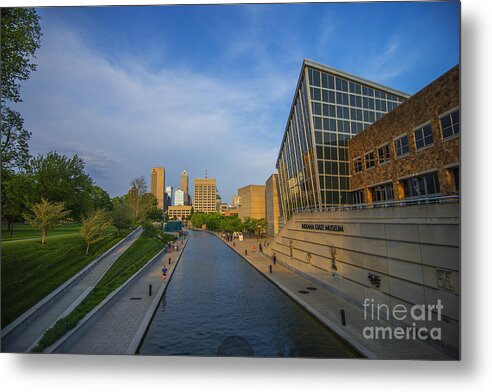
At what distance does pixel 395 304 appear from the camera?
11.4 meters

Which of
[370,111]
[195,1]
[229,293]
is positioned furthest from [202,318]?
[370,111]

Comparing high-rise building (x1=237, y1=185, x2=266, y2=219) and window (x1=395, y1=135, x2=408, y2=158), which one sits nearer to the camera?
window (x1=395, y1=135, x2=408, y2=158)

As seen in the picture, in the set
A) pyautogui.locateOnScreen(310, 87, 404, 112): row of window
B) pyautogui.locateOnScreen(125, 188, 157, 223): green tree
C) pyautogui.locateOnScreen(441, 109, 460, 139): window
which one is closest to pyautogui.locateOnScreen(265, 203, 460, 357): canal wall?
pyautogui.locateOnScreen(441, 109, 460, 139): window

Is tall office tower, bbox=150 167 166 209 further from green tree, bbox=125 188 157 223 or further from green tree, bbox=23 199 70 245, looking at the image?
green tree, bbox=23 199 70 245

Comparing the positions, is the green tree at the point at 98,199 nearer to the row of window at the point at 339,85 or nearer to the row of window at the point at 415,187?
the row of window at the point at 339,85

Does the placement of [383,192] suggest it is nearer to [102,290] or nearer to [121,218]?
[102,290]

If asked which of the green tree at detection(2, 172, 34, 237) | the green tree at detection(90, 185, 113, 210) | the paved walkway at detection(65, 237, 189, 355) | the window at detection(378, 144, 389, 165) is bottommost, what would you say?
the paved walkway at detection(65, 237, 189, 355)

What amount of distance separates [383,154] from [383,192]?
3.45 m

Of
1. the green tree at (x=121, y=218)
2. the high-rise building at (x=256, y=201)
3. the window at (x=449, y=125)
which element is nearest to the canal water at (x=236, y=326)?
the window at (x=449, y=125)

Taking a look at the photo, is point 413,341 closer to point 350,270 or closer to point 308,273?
point 350,270

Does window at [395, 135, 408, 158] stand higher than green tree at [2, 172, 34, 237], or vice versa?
window at [395, 135, 408, 158]

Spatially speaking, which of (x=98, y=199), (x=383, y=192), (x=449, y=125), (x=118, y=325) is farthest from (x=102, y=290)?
(x=98, y=199)

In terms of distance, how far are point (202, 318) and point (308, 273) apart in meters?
10.4

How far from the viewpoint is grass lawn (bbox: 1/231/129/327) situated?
10141 millimetres
